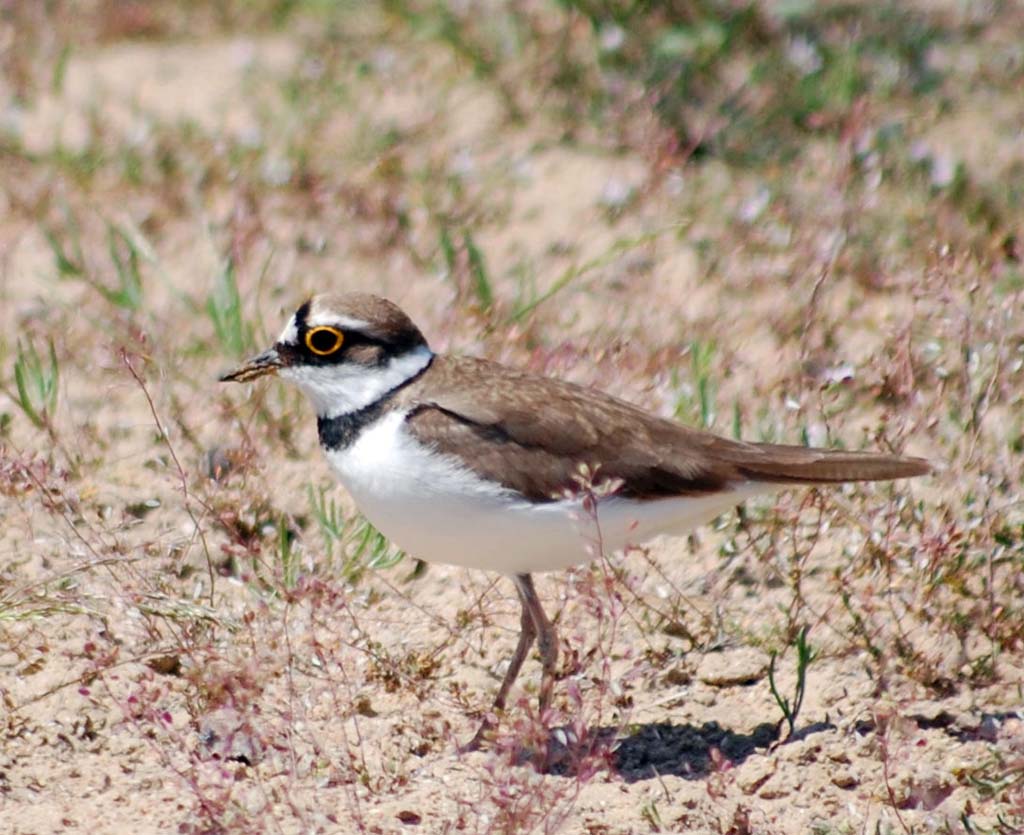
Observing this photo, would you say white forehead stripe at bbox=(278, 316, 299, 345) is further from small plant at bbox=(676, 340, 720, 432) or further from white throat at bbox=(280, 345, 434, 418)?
small plant at bbox=(676, 340, 720, 432)

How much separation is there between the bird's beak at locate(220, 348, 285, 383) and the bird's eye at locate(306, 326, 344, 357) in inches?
5.0

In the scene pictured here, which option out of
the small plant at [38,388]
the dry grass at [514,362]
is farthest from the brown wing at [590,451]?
the small plant at [38,388]

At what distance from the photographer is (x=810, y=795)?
459 centimetres

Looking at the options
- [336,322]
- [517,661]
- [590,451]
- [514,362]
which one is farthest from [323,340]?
[514,362]

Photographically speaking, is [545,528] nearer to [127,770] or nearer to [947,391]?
[127,770]

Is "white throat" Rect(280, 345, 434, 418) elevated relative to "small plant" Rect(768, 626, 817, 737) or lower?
elevated

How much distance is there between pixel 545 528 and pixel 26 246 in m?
3.83

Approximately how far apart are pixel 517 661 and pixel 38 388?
6.83ft

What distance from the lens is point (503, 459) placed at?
4.69 m

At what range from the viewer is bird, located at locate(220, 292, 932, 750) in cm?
461

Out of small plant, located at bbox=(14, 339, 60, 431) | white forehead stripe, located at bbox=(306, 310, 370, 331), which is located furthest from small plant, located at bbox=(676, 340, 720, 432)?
small plant, located at bbox=(14, 339, 60, 431)

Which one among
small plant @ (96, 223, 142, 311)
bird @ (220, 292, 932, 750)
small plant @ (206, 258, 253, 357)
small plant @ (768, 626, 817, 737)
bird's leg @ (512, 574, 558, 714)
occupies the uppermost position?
small plant @ (96, 223, 142, 311)

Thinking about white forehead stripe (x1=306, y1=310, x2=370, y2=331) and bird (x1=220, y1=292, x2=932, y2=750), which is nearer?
bird (x1=220, y1=292, x2=932, y2=750)

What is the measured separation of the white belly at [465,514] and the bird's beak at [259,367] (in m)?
0.46
